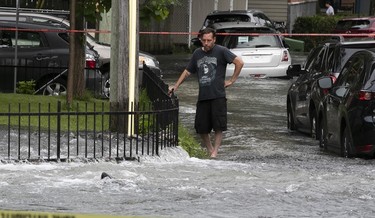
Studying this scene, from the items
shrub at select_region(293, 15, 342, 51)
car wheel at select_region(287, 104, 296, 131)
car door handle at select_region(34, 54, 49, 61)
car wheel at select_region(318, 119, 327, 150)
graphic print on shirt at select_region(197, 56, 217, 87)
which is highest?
graphic print on shirt at select_region(197, 56, 217, 87)

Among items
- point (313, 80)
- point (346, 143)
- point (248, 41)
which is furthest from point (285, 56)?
point (346, 143)

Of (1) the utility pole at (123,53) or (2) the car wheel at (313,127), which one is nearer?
(1) the utility pole at (123,53)

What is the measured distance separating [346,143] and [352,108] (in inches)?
20.5

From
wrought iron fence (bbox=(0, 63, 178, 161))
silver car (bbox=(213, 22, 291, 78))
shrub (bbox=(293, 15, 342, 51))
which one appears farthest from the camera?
shrub (bbox=(293, 15, 342, 51))

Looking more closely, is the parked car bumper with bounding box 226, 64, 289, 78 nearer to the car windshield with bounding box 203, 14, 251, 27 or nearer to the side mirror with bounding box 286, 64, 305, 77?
the car windshield with bounding box 203, 14, 251, 27

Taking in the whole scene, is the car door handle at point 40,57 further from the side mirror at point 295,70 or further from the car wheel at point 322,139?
the car wheel at point 322,139

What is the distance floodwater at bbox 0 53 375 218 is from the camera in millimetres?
10258

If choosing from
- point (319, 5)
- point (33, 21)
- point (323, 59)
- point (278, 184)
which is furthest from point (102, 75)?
point (319, 5)

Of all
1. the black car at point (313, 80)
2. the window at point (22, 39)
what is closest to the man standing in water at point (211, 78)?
the black car at point (313, 80)

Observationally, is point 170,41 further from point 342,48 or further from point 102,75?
point 342,48

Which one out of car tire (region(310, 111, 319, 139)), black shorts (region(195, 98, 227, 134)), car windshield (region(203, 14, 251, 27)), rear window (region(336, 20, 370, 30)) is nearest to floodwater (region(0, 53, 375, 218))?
black shorts (region(195, 98, 227, 134))

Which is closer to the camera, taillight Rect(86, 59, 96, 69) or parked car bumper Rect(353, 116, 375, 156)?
parked car bumper Rect(353, 116, 375, 156)

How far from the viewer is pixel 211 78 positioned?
15602 mm

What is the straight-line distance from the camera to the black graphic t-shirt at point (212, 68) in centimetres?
1555
